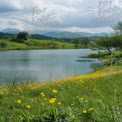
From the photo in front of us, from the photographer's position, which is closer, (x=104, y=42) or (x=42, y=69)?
(x=42, y=69)

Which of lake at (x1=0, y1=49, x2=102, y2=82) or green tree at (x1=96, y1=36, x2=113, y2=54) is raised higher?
green tree at (x1=96, y1=36, x2=113, y2=54)

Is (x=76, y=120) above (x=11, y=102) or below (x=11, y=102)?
above

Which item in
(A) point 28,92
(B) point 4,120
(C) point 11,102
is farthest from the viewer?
(A) point 28,92

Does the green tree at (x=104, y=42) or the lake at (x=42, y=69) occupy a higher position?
the green tree at (x=104, y=42)

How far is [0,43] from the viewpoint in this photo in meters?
185

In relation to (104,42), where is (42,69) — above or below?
below

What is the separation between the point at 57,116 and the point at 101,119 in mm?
546

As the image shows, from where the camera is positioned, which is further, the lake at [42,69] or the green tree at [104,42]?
the green tree at [104,42]

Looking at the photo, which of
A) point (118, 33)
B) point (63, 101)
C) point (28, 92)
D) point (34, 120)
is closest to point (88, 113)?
point (34, 120)

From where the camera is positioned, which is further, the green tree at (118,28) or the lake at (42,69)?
the green tree at (118,28)

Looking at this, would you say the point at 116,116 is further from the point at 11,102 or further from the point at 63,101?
the point at 11,102

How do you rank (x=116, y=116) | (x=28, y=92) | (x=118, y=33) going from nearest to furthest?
1. (x=116, y=116)
2. (x=28, y=92)
3. (x=118, y=33)

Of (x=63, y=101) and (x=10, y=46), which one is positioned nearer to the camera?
(x=63, y=101)

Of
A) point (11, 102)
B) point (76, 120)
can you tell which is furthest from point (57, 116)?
point (11, 102)
